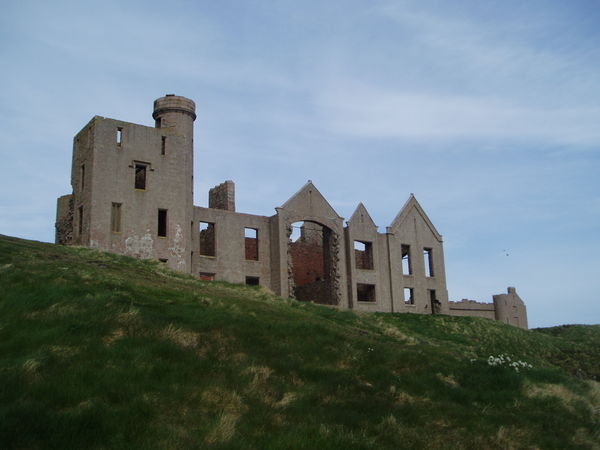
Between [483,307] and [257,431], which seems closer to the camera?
[257,431]

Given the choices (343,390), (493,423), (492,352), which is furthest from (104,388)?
(492,352)

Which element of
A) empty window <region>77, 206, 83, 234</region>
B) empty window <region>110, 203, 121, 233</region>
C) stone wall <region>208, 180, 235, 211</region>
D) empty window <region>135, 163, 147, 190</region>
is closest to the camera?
empty window <region>110, 203, 121, 233</region>

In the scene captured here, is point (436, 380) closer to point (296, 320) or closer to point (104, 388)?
point (296, 320)

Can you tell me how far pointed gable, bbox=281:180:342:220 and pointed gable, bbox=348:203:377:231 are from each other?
160cm

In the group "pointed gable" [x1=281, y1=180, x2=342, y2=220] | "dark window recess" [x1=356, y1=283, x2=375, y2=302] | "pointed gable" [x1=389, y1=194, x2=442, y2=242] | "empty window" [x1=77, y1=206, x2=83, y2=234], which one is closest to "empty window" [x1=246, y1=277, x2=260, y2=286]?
"pointed gable" [x1=281, y1=180, x2=342, y2=220]

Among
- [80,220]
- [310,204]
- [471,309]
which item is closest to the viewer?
[80,220]

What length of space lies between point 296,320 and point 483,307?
40.8m

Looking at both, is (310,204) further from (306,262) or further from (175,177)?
(175,177)

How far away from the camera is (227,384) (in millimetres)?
12062

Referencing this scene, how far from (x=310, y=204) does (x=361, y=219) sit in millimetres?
5031

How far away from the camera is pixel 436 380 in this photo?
1446cm

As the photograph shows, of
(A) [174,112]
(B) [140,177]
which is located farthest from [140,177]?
(A) [174,112]

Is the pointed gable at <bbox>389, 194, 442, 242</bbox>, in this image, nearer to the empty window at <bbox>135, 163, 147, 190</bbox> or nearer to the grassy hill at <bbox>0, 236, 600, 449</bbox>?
the empty window at <bbox>135, 163, 147, 190</bbox>

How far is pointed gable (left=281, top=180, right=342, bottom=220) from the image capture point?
4253 cm
